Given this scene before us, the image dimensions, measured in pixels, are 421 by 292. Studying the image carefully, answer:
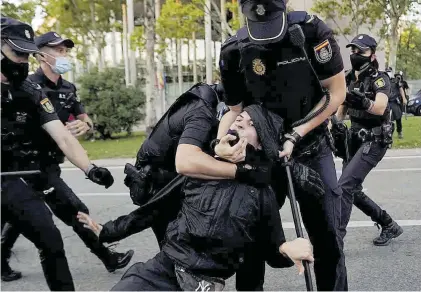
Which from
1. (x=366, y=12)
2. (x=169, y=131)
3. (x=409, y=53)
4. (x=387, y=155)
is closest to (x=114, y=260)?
(x=169, y=131)

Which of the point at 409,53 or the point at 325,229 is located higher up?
the point at 325,229

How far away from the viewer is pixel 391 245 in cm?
479

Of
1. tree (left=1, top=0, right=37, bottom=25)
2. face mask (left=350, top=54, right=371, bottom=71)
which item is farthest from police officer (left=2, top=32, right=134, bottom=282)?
tree (left=1, top=0, right=37, bottom=25)

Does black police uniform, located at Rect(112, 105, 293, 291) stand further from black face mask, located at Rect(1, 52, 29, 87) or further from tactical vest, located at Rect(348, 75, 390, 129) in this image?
tactical vest, located at Rect(348, 75, 390, 129)

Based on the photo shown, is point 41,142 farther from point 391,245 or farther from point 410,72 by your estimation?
point 410,72

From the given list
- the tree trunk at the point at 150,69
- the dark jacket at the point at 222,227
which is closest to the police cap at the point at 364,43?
the dark jacket at the point at 222,227

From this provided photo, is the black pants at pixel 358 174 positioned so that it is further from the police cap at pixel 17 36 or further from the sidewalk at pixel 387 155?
the sidewalk at pixel 387 155

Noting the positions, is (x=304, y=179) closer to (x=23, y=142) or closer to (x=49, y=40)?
(x=23, y=142)

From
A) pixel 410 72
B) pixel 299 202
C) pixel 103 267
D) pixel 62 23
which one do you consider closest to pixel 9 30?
pixel 299 202

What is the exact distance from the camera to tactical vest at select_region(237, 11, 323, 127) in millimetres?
2682

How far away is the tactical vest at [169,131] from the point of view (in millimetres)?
2831

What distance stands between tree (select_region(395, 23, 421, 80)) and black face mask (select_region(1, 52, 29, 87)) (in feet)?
127

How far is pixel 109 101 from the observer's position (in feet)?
52.2

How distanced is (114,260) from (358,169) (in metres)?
2.11
